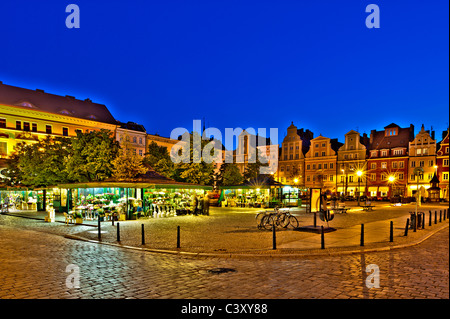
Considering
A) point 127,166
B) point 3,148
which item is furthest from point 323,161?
point 3,148

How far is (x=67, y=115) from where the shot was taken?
6122 centimetres

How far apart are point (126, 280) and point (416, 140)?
64.6m

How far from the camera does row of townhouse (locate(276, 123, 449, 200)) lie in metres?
58.7

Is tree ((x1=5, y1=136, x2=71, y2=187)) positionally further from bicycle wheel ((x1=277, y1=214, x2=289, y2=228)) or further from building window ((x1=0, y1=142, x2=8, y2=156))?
building window ((x1=0, y1=142, x2=8, y2=156))

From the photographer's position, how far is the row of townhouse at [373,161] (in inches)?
2312

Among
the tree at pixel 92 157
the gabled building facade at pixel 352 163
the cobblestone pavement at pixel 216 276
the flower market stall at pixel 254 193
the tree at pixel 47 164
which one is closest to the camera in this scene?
the cobblestone pavement at pixel 216 276

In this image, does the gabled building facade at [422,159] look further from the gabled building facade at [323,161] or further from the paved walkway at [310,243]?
the paved walkway at [310,243]

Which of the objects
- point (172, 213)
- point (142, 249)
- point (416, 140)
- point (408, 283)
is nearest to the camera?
point (408, 283)

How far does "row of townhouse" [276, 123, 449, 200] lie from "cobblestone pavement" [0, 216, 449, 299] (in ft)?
151

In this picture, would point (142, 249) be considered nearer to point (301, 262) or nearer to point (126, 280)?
point (126, 280)

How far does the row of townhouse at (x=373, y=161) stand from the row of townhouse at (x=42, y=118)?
34062mm

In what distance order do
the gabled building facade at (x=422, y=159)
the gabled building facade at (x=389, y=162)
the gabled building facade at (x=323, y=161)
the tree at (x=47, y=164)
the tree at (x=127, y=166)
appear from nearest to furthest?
the tree at (x=127, y=166)
the tree at (x=47, y=164)
the gabled building facade at (x=422, y=159)
the gabled building facade at (x=389, y=162)
the gabled building facade at (x=323, y=161)

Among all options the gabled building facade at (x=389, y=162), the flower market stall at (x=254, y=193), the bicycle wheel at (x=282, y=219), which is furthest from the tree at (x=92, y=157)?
the gabled building facade at (x=389, y=162)
